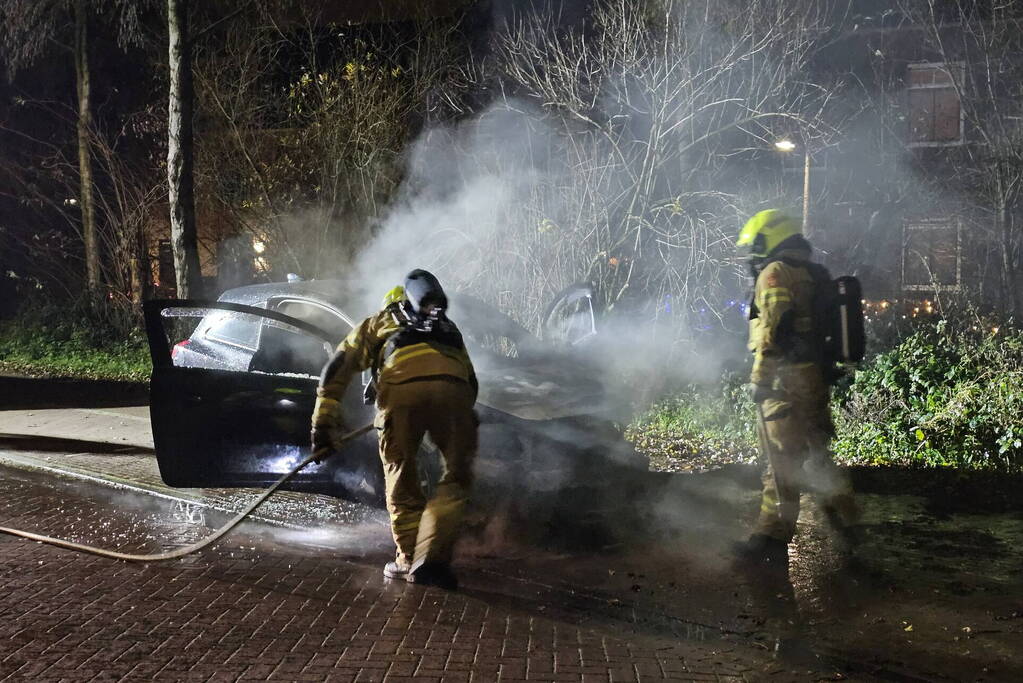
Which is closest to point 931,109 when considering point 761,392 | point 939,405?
point 939,405

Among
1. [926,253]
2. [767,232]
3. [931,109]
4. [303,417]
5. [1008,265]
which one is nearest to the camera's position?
[767,232]

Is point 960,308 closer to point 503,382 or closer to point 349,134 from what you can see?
point 503,382

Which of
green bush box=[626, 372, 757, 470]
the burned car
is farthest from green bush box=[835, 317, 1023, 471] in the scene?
the burned car

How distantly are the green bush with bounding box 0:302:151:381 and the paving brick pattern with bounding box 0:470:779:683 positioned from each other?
1045 centimetres

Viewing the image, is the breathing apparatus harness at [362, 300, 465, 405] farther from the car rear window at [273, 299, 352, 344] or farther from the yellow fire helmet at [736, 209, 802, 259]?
the yellow fire helmet at [736, 209, 802, 259]

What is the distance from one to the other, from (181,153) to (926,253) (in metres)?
13.5

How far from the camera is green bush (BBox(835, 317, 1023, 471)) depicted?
23.9 feet

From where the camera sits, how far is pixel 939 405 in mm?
7641

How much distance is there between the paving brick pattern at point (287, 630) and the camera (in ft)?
12.9

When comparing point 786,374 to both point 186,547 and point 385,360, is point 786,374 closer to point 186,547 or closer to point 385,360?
point 385,360

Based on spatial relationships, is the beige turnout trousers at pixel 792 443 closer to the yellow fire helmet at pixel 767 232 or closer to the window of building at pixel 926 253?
the yellow fire helmet at pixel 767 232

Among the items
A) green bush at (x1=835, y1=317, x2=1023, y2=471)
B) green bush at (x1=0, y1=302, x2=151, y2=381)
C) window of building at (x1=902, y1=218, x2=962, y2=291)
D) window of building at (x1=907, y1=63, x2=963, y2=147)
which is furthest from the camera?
window of building at (x1=902, y1=218, x2=962, y2=291)

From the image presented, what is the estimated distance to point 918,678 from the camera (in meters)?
3.87

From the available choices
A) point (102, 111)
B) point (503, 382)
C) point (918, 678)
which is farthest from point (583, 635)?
point (102, 111)
